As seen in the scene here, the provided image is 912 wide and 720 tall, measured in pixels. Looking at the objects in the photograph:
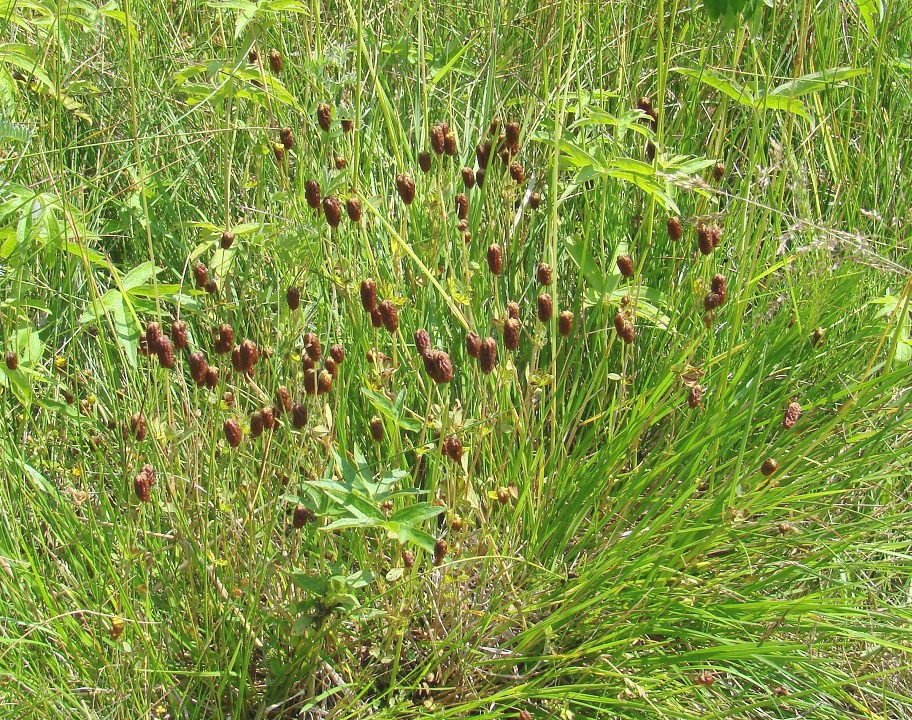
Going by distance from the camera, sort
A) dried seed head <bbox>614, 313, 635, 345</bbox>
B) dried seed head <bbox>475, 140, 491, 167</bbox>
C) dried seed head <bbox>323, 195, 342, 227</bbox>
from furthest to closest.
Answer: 1. dried seed head <bbox>475, 140, 491, 167</bbox>
2. dried seed head <bbox>614, 313, 635, 345</bbox>
3. dried seed head <bbox>323, 195, 342, 227</bbox>

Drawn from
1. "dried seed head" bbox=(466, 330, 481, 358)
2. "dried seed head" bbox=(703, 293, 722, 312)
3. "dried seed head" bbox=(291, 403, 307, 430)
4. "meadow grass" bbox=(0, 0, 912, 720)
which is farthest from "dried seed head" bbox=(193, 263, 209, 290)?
"dried seed head" bbox=(703, 293, 722, 312)

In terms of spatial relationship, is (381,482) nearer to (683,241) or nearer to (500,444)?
(500,444)

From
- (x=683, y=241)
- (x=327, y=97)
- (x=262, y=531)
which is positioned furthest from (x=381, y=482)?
(x=683, y=241)

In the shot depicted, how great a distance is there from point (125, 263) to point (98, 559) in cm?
78

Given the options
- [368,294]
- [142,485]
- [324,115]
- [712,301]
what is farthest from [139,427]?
[712,301]

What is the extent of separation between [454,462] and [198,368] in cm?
38

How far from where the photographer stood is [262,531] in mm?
1287

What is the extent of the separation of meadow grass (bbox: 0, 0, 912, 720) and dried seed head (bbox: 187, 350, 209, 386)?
4 centimetres

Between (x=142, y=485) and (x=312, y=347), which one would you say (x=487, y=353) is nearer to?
(x=312, y=347)

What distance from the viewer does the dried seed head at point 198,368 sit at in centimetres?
112

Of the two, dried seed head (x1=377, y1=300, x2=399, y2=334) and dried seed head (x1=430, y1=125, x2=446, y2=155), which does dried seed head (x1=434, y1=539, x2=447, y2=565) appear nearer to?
dried seed head (x1=377, y1=300, x2=399, y2=334)

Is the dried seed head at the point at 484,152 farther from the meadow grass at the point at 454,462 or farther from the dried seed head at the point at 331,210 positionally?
the dried seed head at the point at 331,210

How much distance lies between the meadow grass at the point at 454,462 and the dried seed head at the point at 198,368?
1.6 inches

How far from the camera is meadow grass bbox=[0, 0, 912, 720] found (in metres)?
1.25
